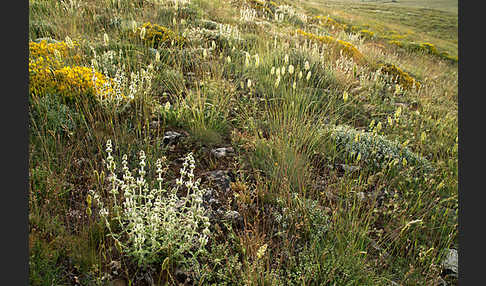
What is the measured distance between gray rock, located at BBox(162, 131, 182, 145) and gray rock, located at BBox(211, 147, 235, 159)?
0.46 metres

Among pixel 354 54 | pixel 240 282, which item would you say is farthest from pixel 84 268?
pixel 354 54

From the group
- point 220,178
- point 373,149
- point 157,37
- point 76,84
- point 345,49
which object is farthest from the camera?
point 345,49

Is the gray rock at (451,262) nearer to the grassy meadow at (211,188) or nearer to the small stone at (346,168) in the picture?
the grassy meadow at (211,188)

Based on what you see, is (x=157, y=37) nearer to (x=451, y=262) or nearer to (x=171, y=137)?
(x=171, y=137)

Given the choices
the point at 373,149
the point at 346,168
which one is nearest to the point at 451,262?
the point at 346,168

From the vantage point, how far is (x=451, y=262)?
8.55 feet

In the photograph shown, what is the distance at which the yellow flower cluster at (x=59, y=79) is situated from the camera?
3.31 meters

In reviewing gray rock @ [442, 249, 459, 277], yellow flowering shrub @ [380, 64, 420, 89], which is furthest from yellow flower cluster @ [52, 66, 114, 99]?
yellow flowering shrub @ [380, 64, 420, 89]

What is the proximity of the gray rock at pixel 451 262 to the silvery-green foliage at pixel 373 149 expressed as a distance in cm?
121

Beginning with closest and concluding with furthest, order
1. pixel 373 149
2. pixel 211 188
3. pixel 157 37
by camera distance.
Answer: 1. pixel 211 188
2. pixel 373 149
3. pixel 157 37

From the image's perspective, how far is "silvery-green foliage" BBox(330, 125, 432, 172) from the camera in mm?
3691

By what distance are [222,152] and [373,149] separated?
198cm

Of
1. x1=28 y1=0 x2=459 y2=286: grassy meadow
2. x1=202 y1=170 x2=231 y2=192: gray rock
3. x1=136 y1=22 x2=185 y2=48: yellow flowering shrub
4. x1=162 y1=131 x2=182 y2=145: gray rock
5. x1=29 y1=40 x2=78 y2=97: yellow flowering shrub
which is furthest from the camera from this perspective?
x1=136 y1=22 x2=185 y2=48: yellow flowering shrub

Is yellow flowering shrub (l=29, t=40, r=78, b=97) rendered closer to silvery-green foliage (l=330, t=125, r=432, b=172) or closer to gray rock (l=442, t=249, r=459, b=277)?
silvery-green foliage (l=330, t=125, r=432, b=172)
